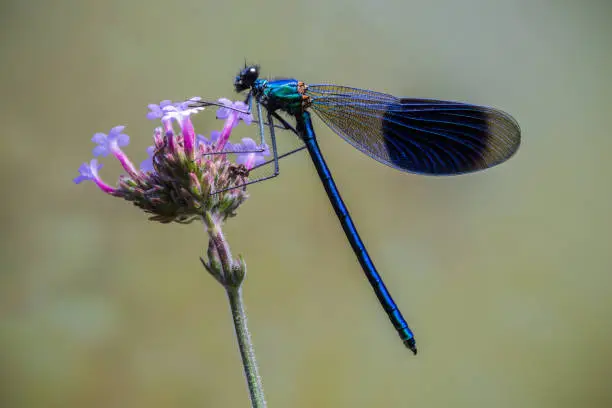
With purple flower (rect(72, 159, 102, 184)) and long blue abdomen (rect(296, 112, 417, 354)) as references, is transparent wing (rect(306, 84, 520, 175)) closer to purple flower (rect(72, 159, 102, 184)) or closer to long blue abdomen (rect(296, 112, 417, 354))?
long blue abdomen (rect(296, 112, 417, 354))

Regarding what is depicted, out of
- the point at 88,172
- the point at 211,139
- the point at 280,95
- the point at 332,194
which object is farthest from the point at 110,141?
the point at 332,194

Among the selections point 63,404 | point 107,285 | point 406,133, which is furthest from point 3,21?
point 406,133

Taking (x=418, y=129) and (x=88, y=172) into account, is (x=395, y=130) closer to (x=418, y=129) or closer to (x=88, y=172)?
(x=418, y=129)

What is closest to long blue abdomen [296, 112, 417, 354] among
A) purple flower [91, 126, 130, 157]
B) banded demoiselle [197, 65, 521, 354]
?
banded demoiselle [197, 65, 521, 354]

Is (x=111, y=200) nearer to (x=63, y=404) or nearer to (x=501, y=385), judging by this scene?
(x=63, y=404)

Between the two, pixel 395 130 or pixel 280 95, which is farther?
pixel 395 130

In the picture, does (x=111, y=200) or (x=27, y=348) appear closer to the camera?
(x=27, y=348)
